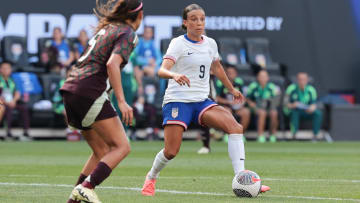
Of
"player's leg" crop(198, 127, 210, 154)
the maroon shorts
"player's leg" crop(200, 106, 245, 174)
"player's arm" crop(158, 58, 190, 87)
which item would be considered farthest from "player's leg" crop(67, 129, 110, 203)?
"player's leg" crop(198, 127, 210, 154)

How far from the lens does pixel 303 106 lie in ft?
79.0

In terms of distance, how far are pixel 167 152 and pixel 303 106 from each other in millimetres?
14803

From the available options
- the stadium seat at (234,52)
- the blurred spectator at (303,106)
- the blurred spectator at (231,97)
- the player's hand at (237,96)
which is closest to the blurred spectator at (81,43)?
the blurred spectator at (231,97)

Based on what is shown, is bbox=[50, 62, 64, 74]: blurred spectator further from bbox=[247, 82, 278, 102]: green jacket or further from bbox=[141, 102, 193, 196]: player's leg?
bbox=[141, 102, 193, 196]: player's leg

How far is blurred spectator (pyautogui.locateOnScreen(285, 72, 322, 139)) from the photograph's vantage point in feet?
78.6

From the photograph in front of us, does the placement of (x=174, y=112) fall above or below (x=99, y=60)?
below

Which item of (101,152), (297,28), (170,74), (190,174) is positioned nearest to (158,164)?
(170,74)

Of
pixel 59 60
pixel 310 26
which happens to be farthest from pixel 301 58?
pixel 59 60

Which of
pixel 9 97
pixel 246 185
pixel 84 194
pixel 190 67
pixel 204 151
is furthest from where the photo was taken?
pixel 9 97

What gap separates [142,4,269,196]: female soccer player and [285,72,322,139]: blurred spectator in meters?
14.0

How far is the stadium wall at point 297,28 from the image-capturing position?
24.7 meters

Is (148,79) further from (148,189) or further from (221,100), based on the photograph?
(148,189)

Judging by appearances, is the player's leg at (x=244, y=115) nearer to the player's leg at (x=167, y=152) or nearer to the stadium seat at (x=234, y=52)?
the stadium seat at (x=234, y=52)

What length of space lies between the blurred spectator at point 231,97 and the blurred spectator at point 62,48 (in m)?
3.85
